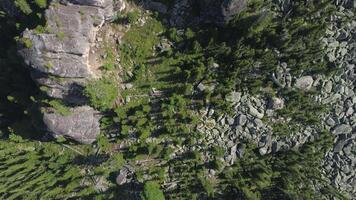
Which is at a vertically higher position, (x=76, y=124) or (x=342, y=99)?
(x=342, y=99)

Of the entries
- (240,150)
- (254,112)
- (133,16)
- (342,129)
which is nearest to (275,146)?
(240,150)

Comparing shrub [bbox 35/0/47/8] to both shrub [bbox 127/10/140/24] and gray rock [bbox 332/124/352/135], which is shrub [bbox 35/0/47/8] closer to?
shrub [bbox 127/10/140/24]

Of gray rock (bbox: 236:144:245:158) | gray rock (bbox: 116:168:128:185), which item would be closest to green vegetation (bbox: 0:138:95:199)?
gray rock (bbox: 116:168:128:185)

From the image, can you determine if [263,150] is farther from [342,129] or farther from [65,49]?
[65,49]

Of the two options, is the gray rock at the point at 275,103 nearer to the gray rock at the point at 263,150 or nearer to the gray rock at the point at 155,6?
the gray rock at the point at 263,150

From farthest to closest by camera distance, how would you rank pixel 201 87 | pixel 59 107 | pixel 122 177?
pixel 122 177
pixel 201 87
pixel 59 107

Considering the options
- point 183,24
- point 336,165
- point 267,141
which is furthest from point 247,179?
point 183,24

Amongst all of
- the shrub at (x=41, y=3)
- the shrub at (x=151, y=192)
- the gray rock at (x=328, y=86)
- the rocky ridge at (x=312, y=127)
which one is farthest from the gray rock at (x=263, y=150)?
the shrub at (x=41, y=3)

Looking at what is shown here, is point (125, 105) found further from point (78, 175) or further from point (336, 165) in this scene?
point (336, 165)
